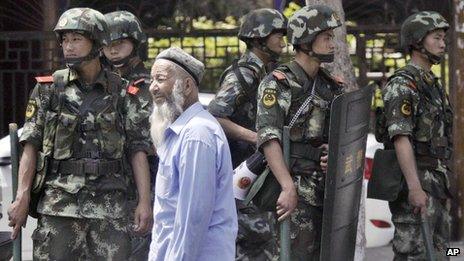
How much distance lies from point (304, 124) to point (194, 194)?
6.35 feet

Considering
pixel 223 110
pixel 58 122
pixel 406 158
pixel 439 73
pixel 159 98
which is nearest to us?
pixel 159 98

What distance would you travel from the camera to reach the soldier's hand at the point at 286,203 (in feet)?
21.0

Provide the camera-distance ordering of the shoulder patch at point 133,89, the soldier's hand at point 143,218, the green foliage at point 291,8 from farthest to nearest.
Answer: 1. the green foliage at point 291,8
2. the shoulder patch at point 133,89
3. the soldier's hand at point 143,218

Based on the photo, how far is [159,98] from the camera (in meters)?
5.15

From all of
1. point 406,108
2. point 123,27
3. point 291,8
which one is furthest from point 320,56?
point 291,8

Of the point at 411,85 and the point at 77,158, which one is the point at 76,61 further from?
the point at 411,85

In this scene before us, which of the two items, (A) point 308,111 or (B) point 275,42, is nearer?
(A) point 308,111

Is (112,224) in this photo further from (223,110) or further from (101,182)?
(223,110)

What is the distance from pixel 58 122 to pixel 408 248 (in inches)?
90.7

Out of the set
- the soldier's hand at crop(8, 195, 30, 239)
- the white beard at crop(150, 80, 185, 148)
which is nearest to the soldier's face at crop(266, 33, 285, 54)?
the soldier's hand at crop(8, 195, 30, 239)

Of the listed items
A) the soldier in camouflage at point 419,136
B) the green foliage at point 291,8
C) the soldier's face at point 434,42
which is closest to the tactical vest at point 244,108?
the soldier in camouflage at point 419,136

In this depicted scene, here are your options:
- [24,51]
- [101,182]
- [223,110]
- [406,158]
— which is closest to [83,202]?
[101,182]

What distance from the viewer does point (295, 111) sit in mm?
6672

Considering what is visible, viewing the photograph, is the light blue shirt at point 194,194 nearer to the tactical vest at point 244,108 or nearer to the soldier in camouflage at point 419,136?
the soldier in camouflage at point 419,136
